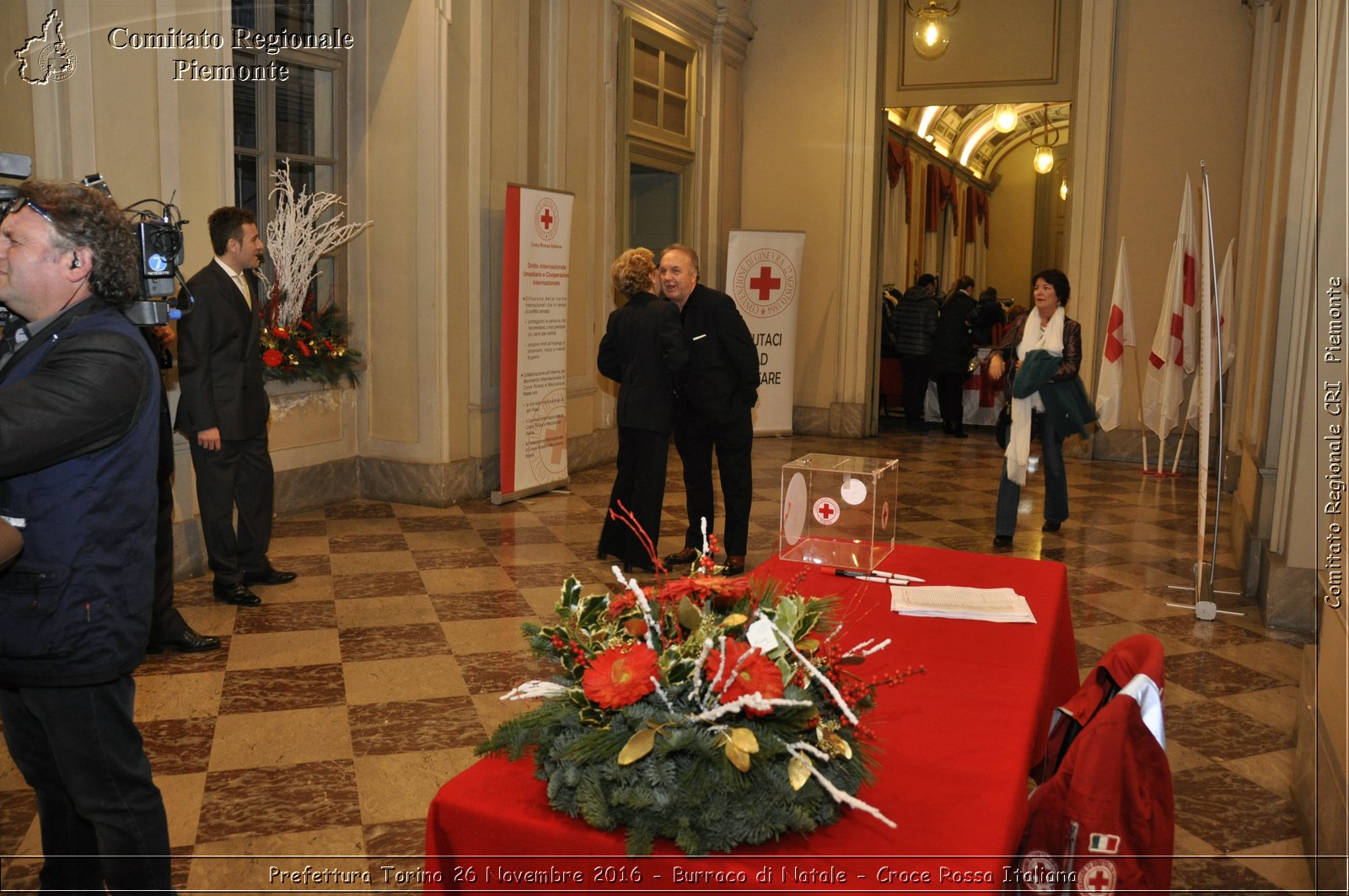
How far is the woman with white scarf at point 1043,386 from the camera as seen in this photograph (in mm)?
6559

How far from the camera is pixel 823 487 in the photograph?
10.8ft

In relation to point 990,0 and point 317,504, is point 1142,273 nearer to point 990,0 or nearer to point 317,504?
point 990,0

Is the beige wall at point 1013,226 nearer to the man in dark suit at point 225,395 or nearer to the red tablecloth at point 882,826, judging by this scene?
the man in dark suit at point 225,395

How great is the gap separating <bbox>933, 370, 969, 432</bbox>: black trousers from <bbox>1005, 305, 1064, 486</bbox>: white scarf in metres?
5.20

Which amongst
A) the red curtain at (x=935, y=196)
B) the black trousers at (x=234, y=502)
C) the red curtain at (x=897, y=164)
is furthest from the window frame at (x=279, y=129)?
the red curtain at (x=935, y=196)

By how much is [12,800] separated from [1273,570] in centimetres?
497

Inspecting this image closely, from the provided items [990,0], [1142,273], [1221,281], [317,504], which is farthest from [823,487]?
[990,0]

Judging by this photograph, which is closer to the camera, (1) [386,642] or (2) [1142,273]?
(1) [386,642]

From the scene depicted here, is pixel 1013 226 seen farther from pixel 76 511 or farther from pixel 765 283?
pixel 76 511

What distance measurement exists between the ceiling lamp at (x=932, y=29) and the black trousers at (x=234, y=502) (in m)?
8.43

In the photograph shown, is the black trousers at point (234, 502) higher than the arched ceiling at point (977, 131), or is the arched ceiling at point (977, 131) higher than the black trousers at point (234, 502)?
the arched ceiling at point (977, 131)

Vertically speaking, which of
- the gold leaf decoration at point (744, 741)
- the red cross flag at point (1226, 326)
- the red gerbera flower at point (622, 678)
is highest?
the red cross flag at point (1226, 326)

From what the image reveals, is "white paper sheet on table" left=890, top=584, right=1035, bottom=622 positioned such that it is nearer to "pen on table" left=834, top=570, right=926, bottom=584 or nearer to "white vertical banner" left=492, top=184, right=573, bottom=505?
"pen on table" left=834, top=570, right=926, bottom=584

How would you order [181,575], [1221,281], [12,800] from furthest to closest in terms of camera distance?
[1221,281], [181,575], [12,800]
